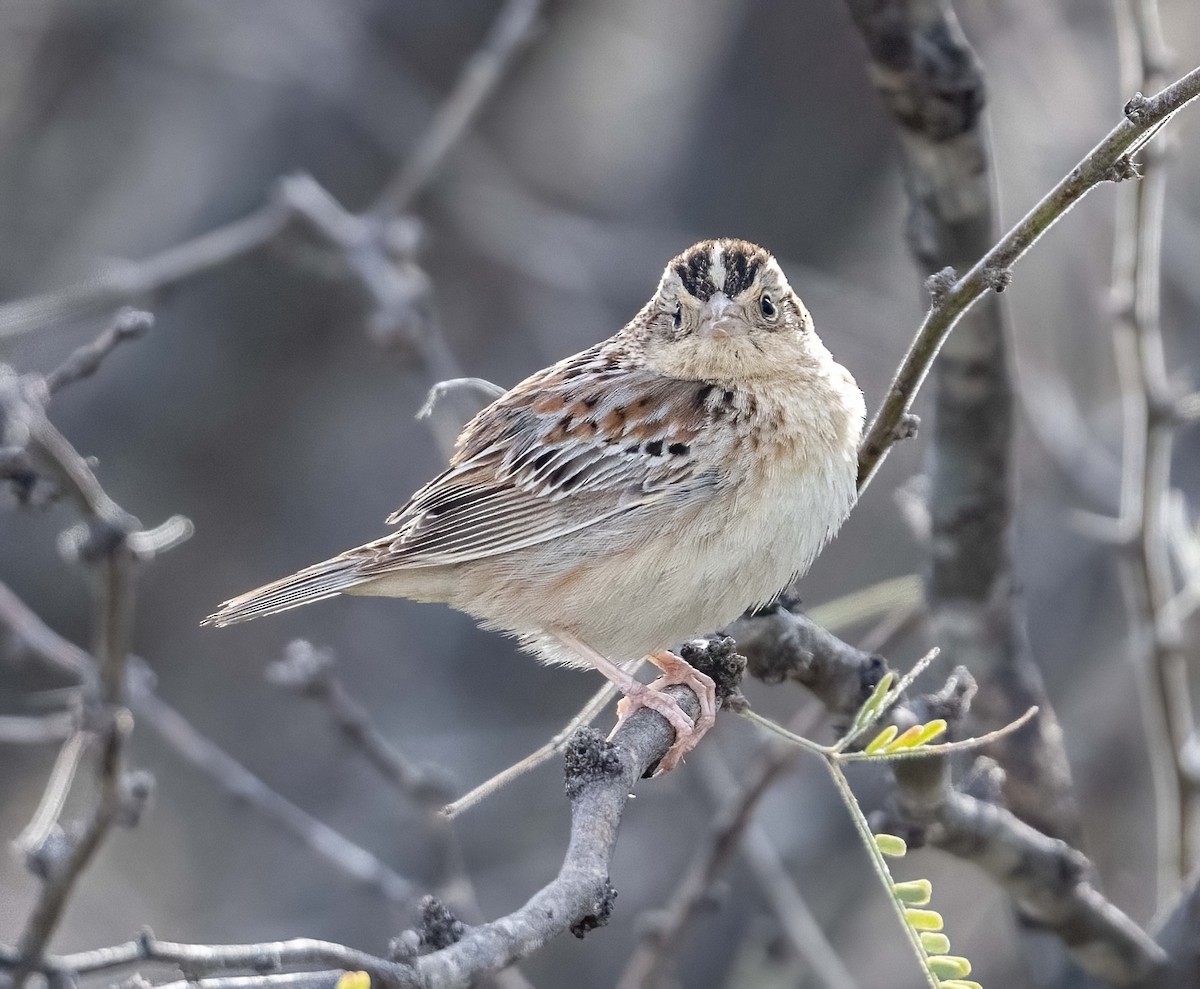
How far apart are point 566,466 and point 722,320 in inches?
24.9

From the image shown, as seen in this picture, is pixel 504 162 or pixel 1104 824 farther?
pixel 504 162

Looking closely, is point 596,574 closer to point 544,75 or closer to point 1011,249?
point 1011,249

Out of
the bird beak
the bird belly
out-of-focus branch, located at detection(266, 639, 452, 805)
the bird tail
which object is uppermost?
the bird beak

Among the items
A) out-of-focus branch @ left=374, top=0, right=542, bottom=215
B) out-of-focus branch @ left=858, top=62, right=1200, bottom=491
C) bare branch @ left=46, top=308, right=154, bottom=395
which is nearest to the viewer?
out-of-focus branch @ left=858, top=62, right=1200, bottom=491

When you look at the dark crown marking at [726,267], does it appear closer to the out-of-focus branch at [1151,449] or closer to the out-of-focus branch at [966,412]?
the out-of-focus branch at [966,412]

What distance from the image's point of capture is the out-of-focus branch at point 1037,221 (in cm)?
252

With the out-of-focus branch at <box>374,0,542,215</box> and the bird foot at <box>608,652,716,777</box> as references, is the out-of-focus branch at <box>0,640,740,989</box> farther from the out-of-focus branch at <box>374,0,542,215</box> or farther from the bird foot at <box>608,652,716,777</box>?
the out-of-focus branch at <box>374,0,542,215</box>

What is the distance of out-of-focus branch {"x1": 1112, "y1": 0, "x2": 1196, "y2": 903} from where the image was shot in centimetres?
454

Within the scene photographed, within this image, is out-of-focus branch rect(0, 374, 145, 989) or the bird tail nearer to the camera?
out-of-focus branch rect(0, 374, 145, 989)

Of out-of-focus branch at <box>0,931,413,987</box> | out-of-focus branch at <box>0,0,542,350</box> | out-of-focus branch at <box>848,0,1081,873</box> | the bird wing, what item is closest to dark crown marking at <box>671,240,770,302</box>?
the bird wing

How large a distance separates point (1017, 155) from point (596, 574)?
232 inches

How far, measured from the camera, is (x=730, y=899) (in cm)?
791

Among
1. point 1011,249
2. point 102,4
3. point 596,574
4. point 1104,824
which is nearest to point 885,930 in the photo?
point 1104,824

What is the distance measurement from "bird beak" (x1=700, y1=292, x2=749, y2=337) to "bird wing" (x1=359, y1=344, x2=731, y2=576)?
0.17 meters
